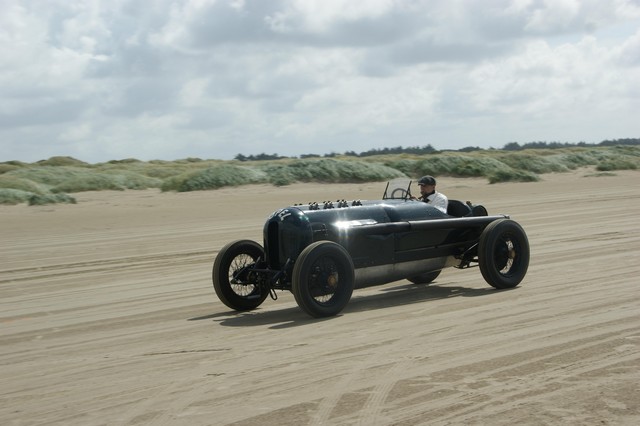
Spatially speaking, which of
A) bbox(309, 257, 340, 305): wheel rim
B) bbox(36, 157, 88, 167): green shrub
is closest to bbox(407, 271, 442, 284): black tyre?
bbox(309, 257, 340, 305): wheel rim

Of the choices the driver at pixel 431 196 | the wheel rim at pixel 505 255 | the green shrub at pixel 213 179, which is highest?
the green shrub at pixel 213 179

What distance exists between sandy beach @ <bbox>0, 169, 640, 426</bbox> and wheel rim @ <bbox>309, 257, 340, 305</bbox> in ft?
1.00

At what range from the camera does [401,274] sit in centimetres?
1055

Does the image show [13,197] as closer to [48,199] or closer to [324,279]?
[48,199]

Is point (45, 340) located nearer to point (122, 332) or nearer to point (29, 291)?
point (122, 332)

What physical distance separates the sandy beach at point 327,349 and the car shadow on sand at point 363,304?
0.04 m

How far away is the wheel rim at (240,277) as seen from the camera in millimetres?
10172

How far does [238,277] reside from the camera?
1016 cm

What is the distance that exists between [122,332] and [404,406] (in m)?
4.22

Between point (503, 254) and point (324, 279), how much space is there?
297 cm

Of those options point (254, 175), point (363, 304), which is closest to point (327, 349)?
point (363, 304)

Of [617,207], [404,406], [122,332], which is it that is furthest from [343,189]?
[404,406]

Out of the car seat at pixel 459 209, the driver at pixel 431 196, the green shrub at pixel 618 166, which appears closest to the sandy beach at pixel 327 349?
the car seat at pixel 459 209

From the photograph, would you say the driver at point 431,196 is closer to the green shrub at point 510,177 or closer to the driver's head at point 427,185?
the driver's head at point 427,185
